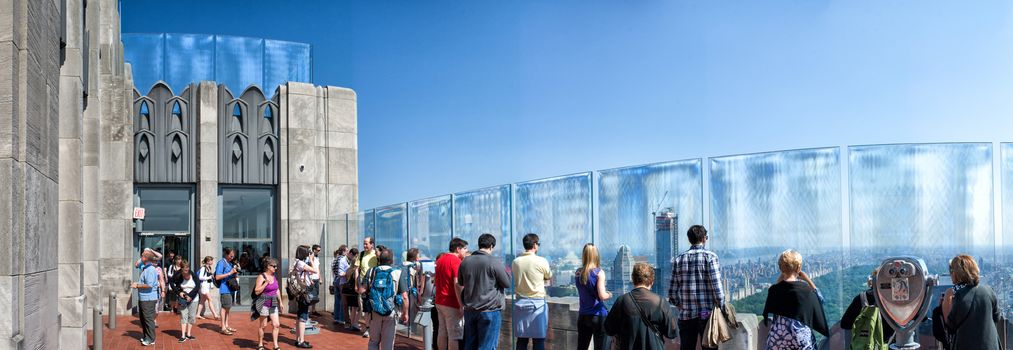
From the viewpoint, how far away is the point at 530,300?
8.91 meters

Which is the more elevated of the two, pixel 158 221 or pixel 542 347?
pixel 158 221

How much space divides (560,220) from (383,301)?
2.32m

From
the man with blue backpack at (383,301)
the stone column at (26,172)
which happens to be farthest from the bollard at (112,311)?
the stone column at (26,172)

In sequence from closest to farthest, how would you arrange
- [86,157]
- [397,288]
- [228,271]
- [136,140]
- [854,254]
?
[854,254] → [397,288] → [86,157] → [228,271] → [136,140]

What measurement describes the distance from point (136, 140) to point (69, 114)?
40.4ft

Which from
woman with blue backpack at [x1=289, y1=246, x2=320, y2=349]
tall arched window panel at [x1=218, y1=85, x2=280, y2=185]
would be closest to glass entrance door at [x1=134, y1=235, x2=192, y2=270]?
tall arched window panel at [x1=218, y1=85, x2=280, y2=185]

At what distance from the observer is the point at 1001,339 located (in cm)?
666

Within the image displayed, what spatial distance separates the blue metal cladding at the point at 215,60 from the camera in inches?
833

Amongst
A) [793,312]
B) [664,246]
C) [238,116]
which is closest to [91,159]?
[664,246]

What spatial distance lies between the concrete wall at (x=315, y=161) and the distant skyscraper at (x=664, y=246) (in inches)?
557

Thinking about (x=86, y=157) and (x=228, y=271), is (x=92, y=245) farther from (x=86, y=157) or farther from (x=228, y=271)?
(x=228, y=271)

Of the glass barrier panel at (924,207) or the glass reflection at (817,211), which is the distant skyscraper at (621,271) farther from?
the glass barrier panel at (924,207)

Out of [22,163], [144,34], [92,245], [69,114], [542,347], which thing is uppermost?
[144,34]

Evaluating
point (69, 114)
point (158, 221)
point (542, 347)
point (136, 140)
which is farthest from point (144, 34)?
point (542, 347)
